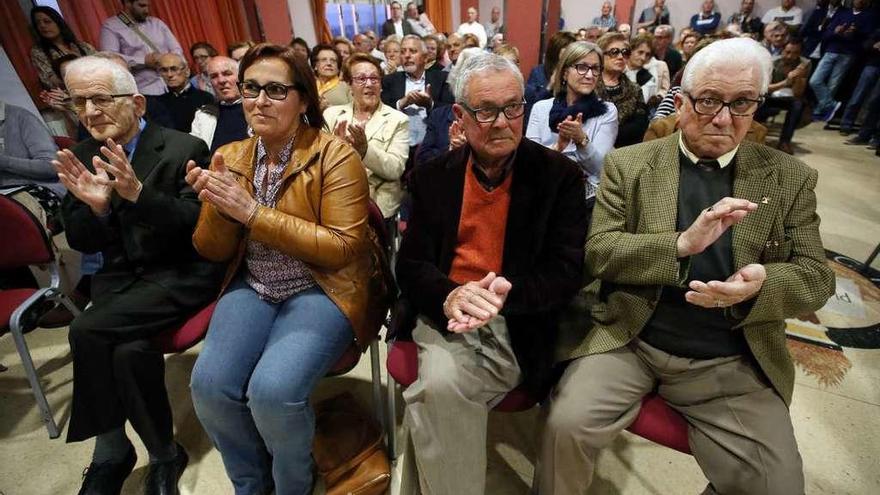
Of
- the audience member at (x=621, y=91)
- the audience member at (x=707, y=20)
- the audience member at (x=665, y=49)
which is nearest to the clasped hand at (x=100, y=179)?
the audience member at (x=621, y=91)

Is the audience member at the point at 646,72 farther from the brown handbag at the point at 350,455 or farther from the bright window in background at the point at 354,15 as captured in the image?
the bright window in background at the point at 354,15

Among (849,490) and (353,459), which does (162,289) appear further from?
(849,490)

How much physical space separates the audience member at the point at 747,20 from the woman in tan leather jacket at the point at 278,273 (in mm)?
9642

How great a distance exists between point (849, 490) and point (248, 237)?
95.3 inches

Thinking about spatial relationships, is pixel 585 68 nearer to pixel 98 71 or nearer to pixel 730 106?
pixel 730 106

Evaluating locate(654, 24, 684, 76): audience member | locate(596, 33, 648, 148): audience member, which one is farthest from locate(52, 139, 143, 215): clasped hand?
locate(654, 24, 684, 76): audience member

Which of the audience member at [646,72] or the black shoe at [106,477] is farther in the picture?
the audience member at [646,72]

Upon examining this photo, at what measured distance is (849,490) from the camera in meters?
1.54

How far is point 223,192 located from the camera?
1.27m

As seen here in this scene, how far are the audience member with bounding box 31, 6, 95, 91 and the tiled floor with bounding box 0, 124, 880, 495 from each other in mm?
3005

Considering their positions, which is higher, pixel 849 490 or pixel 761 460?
pixel 761 460

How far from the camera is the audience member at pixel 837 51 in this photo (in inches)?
230

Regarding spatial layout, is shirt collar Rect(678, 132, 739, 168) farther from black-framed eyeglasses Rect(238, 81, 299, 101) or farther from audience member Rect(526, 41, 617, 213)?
black-framed eyeglasses Rect(238, 81, 299, 101)

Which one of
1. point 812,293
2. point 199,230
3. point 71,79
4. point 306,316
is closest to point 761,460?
point 812,293
